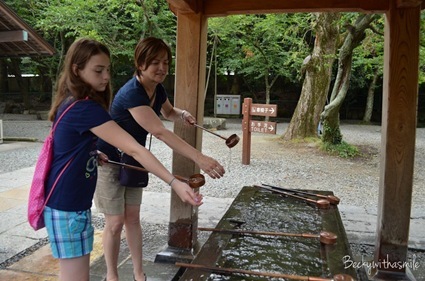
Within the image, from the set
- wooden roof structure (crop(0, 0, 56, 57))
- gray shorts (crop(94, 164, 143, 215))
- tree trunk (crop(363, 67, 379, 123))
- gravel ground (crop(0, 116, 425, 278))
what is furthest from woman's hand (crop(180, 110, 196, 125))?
tree trunk (crop(363, 67, 379, 123))

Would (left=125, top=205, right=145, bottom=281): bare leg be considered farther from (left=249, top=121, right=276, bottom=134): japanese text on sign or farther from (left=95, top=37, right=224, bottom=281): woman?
(left=249, top=121, right=276, bottom=134): japanese text on sign

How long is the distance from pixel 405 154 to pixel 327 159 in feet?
20.0

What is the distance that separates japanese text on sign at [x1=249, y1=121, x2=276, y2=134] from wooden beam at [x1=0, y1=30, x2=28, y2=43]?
5.82 meters

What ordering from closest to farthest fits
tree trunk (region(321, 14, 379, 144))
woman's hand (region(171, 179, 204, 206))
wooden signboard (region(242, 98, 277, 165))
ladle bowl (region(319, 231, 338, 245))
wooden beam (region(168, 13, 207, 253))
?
woman's hand (region(171, 179, 204, 206)), ladle bowl (region(319, 231, 338, 245)), wooden beam (region(168, 13, 207, 253)), wooden signboard (region(242, 98, 277, 165)), tree trunk (region(321, 14, 379, 144))

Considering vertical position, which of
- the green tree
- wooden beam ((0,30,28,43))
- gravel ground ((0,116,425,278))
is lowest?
gravel ground ((0,116,425,278))

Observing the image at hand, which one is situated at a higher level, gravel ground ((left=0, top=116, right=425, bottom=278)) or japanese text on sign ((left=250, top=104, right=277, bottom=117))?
japanese text on sign ((left=250, top=104, right=277, bottom=117))

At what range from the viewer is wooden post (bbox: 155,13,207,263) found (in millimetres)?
2916

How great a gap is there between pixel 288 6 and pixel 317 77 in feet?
24.5

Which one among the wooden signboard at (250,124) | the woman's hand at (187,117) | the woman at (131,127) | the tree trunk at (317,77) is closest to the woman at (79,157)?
the woman at (131,127)

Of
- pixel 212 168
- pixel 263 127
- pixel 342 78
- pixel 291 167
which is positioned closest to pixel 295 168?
pixel 291 167

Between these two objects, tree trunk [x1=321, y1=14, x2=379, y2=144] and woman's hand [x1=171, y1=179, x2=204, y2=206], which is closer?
woman's hand [x1=171, y1=179, x2=204, y2=206]

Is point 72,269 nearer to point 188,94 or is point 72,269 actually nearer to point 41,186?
point 41,186

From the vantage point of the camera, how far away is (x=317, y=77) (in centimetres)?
993

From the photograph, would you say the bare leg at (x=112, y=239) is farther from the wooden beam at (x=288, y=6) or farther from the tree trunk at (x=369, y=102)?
the tree trunk at (x=369, y=102)
